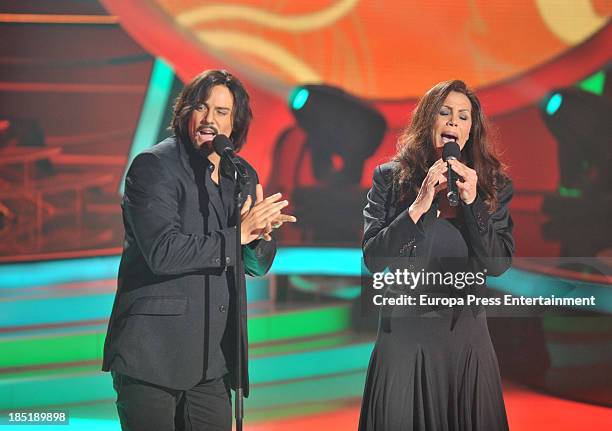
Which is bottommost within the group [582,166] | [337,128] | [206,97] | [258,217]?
[258,217]

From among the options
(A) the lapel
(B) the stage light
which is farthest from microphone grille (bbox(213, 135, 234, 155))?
(B) the stage light

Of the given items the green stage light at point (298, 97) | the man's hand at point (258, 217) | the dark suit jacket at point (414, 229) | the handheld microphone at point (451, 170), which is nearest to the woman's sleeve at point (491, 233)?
the dark suit jacket at point (414, 229)

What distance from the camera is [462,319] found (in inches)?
110

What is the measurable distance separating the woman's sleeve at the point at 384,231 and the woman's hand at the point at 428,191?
0.03 m

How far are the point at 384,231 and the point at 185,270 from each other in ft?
2.40

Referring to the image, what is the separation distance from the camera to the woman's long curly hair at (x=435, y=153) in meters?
2.86

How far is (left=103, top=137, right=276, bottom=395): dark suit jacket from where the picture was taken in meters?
2.41

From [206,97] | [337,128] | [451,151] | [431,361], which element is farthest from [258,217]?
[337,128]

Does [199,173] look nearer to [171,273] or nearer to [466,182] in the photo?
[171,273]

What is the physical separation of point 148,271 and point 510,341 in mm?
1933

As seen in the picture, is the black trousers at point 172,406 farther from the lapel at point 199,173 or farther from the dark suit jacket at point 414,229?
the dark suit jacket at point 414,229

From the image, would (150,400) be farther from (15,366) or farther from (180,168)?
(15,366)

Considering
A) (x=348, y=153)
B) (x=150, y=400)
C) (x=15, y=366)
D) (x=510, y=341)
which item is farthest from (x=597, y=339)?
(x=15, y=366)

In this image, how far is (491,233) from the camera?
9.02 ft
